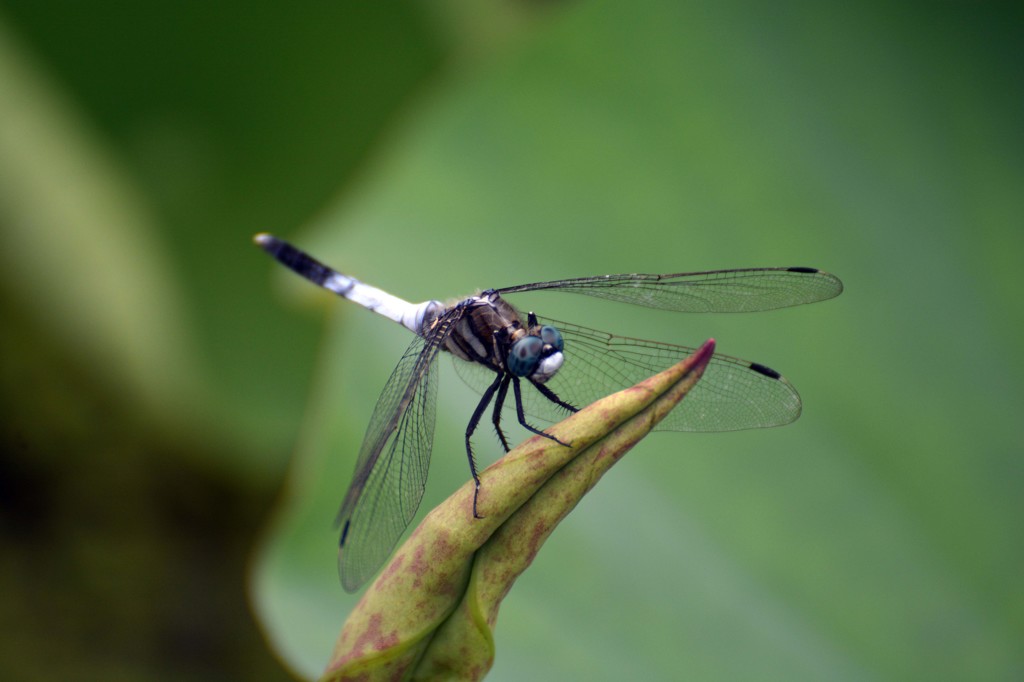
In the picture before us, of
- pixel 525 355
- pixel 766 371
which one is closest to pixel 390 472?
pixel 525 355

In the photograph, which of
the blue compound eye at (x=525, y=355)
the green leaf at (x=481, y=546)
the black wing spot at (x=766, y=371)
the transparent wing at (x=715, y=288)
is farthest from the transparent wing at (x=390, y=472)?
the black wing spot at (x=766, y=371)

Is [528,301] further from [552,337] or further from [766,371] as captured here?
[766,371]

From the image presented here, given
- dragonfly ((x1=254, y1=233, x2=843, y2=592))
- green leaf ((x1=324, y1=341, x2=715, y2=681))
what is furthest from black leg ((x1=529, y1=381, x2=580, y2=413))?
green leaf ((x1=324, y1=341, x2=715, y2=681))

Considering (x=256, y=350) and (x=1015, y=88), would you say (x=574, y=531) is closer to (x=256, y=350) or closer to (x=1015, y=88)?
(x=1015, y=88)

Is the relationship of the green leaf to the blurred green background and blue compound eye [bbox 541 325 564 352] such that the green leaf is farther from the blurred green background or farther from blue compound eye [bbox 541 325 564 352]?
blue compound eye [bbox 541 325 564 352]

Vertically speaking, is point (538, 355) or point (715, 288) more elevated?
point (715, 288)

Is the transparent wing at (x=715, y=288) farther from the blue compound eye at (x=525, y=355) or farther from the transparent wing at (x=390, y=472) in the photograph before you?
the transparent wing at (x=390, y=472)
